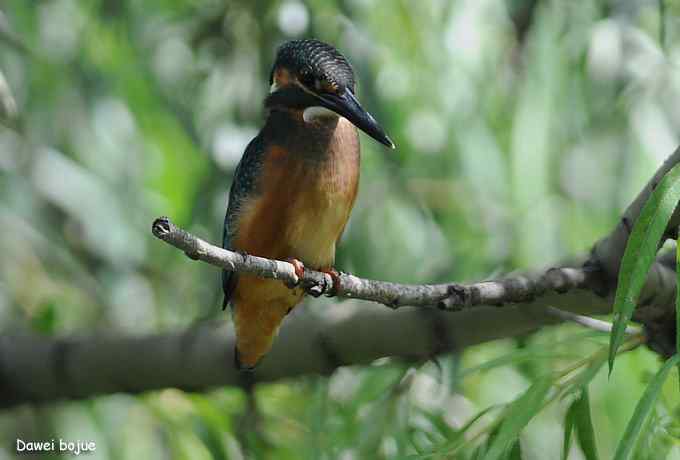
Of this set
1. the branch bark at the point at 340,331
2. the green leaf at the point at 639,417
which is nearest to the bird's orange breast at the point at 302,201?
the branch bark at the point at 340,331

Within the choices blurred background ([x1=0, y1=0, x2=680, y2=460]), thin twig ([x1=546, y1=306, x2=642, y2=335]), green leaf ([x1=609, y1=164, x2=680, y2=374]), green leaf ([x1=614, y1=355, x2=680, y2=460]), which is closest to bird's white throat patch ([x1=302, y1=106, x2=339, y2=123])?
thin twig ([x1=546, y1=306, x2=642, y2=335])

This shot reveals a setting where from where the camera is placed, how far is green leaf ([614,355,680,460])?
5.56 ft

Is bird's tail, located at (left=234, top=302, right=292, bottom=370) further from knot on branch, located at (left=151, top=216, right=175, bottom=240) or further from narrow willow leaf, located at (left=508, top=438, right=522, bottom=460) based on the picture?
knot on branch, located at (left=151, top=216, right=175, bottom=240)

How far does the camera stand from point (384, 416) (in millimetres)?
3080

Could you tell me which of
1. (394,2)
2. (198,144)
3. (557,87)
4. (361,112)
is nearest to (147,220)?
(198,144)

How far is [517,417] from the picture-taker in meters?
2.06

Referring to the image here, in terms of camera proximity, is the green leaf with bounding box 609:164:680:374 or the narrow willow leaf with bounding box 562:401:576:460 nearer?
the green leaf with bounding box 609:164:680:374

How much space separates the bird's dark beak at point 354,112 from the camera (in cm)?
241

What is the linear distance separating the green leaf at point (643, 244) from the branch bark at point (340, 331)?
1.33 ft

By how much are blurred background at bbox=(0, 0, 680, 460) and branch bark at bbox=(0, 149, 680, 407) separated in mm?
154

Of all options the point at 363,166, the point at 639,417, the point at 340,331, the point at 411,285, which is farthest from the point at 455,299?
the point at 363,166

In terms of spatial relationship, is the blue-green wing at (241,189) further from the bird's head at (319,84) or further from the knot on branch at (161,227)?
the knot on branch at (161,227)

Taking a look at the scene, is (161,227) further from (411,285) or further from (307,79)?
(307,79)

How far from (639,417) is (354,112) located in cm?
102
